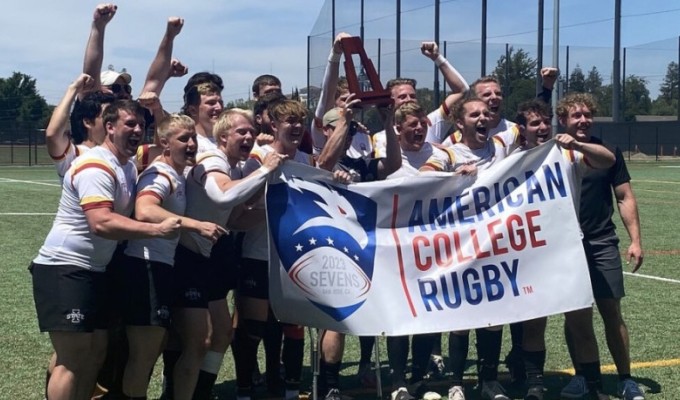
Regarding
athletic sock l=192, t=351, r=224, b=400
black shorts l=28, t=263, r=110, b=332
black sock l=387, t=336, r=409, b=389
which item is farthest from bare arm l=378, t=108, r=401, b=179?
black shorts l=28, t=263, r=110, b=332

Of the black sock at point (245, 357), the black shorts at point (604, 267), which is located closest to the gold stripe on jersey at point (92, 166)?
the black sock at point (245, 357)

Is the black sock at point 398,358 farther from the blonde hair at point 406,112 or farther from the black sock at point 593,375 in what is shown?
the blonde hair at point 406,112

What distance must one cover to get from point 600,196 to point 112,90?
11.7 feet

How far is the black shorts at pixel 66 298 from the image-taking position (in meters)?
4.82

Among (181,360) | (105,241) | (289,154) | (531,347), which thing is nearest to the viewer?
(105,241)

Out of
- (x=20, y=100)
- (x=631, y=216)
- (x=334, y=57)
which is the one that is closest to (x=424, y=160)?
(x=334, y=57)

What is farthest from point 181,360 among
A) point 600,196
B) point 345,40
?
point 600,196

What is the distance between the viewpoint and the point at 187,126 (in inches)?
207

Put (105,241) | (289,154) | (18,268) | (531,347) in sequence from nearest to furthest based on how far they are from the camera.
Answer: (105,241), (289,154), (531,347), (18,268)

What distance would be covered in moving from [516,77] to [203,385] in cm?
4650

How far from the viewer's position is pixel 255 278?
20.0 feet

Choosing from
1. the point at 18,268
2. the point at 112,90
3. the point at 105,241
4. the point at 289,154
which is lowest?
the point at 18,268

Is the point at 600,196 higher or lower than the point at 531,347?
higher

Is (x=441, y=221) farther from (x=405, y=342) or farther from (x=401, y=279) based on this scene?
(x=405, y=342)
